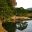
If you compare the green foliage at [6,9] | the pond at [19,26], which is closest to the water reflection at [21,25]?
the pond at [19,26]

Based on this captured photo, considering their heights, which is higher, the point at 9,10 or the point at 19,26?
the point at 9,10

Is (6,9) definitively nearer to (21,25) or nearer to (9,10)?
(9,10)

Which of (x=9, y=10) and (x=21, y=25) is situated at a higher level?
(x=9, y=10)

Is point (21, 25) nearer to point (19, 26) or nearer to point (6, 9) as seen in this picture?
point (19, 26)

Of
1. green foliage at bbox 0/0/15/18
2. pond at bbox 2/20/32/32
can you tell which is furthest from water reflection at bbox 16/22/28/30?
green foliage at bbox 0/0/15/18

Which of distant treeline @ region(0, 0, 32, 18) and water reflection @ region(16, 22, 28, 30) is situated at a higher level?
distant treeline @ region(0, 0, 32, 18)

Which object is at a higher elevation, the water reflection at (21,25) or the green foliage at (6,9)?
the green foliage at (6,9)

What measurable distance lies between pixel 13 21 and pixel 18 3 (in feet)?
0.57

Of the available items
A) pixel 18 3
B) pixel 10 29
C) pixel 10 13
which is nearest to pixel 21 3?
pixel 18 3

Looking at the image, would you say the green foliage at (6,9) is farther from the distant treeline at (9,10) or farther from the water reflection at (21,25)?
the water reflection at (21,25)

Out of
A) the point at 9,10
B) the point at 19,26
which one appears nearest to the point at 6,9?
the point at 9,10

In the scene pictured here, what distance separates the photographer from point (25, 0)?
91 centimetres

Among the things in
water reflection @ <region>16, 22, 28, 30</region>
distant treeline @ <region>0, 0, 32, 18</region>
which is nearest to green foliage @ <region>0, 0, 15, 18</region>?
distant treeline @ <region>0, 0, 32, 18</region>

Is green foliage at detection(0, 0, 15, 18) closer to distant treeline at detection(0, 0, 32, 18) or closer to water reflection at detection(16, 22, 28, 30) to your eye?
distant treeline at detection(0, 0, 32, 18)
